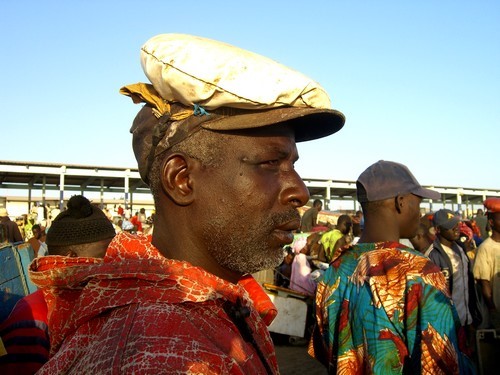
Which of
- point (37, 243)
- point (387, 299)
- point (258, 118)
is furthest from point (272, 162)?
point (37, 243)

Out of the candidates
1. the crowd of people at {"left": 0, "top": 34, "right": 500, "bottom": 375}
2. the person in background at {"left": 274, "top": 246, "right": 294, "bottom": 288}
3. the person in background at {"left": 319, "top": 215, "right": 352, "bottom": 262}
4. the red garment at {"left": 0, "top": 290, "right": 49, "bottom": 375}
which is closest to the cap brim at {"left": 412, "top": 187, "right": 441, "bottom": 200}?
the crowd of people at {"left": 0, "top": 34, "right": 500, "bottom": 375}

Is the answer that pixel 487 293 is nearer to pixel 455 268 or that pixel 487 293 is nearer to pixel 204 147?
pixel 455 268

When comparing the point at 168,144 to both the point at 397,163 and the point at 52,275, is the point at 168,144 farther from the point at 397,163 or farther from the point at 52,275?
the point at 397,163

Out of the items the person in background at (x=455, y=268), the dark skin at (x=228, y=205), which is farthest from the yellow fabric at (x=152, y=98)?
the person in background at (x=455, y=268)

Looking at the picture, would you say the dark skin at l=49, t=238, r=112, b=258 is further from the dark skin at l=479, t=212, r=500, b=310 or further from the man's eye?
the dark skin at l=479, t=212, r=500, b=310

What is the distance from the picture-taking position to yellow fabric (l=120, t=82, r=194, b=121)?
1.45 metres

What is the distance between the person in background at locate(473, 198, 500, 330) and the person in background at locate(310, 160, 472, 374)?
2977 mm

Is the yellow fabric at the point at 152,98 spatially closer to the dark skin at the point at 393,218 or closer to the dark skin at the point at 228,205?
the dark skin at the point at 228,205

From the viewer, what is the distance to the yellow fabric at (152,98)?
1446mm

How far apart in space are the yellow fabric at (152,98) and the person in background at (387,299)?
199 centimetres

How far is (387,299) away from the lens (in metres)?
2.96

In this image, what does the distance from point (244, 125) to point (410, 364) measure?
6.97 ft

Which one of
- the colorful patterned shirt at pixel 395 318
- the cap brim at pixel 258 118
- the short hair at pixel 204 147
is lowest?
the colorful patterned shirt at pixel 395 318

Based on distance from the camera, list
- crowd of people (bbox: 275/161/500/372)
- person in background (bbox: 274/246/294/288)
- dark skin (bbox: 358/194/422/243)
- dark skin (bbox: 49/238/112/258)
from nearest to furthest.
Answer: crowd of people (bbox: 275/161/500/372), dark skin (bbox: 358/194/422/243), dark skin (bbox: 49/238/112/258), person in background (bbox: 274/246/294/288)
